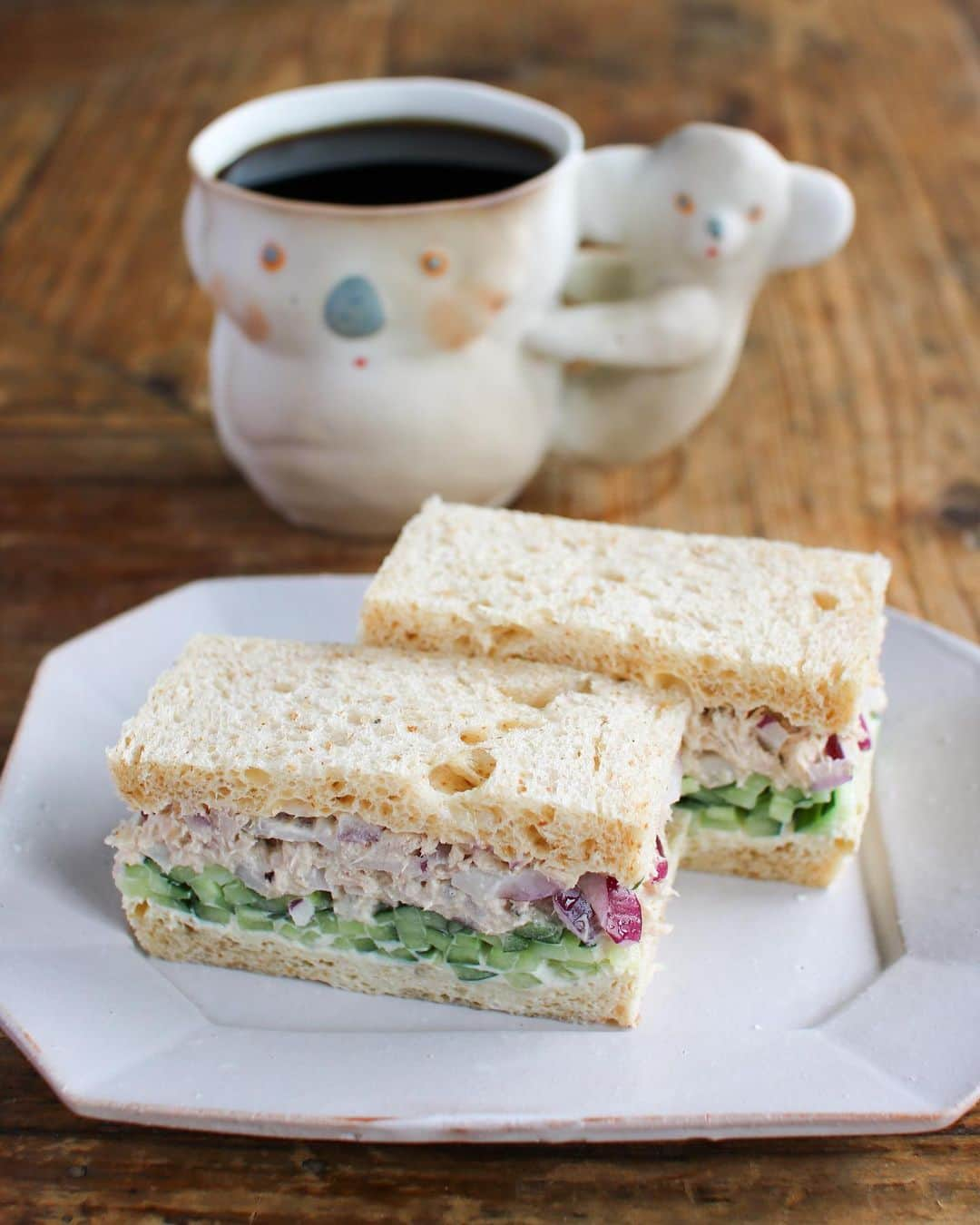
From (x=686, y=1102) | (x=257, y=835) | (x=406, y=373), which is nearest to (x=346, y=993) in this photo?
(x=257, y=835)

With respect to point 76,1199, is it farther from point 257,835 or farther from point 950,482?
point 950,482

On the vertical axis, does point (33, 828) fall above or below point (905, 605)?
above

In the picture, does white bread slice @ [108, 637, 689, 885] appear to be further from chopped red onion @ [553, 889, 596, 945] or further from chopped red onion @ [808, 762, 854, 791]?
chopped red onion @ [808, 762, 854, 791]

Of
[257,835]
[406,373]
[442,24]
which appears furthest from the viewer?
[442,24]

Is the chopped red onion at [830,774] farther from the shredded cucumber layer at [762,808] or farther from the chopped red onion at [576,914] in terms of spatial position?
the chopped red onion at [576,914]

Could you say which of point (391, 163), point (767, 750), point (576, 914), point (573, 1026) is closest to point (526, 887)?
point (576, 914)

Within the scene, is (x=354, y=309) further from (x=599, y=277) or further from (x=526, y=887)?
(x=526, y=887)

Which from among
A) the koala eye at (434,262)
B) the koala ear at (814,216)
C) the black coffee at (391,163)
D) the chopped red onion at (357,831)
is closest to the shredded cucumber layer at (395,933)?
the chopped red onion at (357,831)
